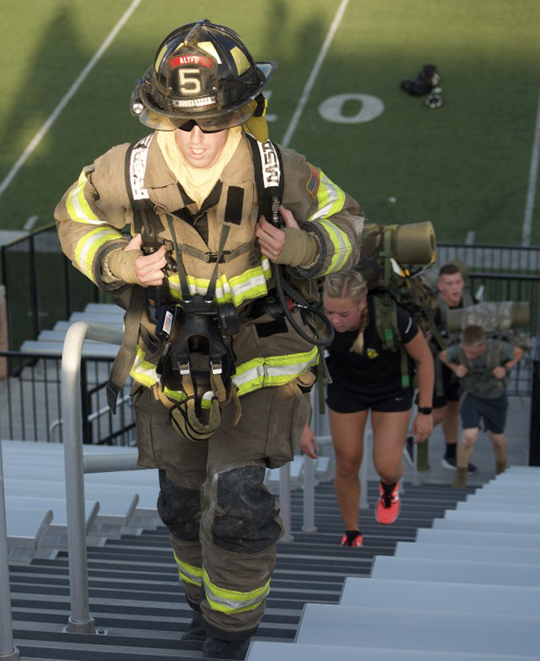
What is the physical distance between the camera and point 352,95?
78.6 ft

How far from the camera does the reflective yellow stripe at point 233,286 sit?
13.2ft

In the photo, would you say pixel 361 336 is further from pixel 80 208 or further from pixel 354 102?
pixel 354 102

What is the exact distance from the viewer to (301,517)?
7906mm

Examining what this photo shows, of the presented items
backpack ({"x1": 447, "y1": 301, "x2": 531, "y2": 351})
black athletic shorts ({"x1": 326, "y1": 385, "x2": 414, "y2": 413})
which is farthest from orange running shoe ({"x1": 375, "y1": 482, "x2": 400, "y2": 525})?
backpack ({"x1": 447, "y1": 301, "x2": 531, "y2": 351})

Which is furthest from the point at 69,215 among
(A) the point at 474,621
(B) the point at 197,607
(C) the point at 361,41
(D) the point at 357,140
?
(C) the point at 361,41

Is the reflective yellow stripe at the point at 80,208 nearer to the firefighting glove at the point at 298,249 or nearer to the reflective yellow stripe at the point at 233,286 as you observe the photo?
the reflective yellow stripe at the point at 233,286

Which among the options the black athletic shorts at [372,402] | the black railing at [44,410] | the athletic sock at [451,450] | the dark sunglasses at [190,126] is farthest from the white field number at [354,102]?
the dark sunglasses at [190,126]

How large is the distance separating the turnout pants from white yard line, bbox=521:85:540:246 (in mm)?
16075

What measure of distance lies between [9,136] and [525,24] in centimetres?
1148

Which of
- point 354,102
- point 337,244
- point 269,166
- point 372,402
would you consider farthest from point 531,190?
point 269,166

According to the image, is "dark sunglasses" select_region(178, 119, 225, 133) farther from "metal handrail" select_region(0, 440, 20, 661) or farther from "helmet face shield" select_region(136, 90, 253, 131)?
"metal handrail" select_region(0, 440, 20, 661)

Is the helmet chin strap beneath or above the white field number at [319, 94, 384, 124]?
above

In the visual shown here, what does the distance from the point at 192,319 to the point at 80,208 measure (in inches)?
23.4

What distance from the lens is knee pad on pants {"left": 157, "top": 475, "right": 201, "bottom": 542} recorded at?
430 centimetres
